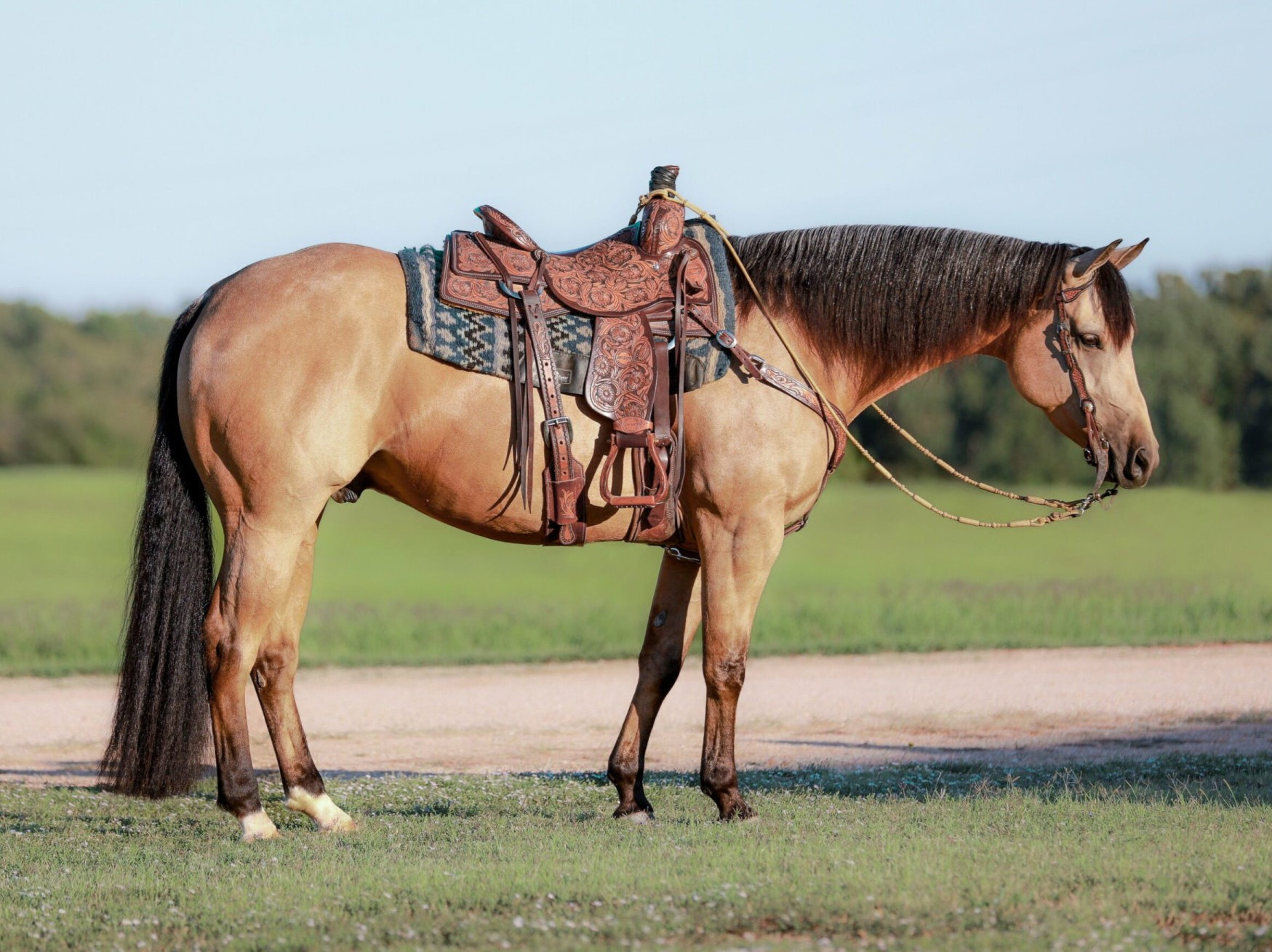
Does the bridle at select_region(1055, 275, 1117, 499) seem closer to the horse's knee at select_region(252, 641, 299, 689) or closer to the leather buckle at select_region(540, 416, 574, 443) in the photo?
the leather buckle at select_region(540, 416, 574, 443)

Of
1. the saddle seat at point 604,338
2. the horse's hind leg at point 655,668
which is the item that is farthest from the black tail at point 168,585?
the horse's hind leg at point 655,668

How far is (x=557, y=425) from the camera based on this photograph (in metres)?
4.91

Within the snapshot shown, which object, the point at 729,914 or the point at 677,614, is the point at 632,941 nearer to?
the point at 729,914

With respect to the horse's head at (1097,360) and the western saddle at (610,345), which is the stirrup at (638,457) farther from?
the horse's head at (1097,360)

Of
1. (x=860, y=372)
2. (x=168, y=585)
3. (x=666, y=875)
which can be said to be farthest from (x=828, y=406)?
(x=168, y=585)

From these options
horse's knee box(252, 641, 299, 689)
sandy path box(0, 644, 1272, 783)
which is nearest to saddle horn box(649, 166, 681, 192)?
horse's knee box(252, 641, 299, 689)

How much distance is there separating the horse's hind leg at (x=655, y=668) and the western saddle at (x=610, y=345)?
0.37 metres

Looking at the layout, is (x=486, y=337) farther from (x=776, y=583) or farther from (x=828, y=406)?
(x=776, y=583)

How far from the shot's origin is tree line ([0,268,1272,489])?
24.3 meters

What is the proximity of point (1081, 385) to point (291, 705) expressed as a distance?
3199 mm

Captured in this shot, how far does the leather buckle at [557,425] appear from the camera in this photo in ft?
16.1

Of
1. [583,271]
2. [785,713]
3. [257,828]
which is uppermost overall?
[583,271]

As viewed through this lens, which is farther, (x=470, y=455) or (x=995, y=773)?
(x=995, y=773)

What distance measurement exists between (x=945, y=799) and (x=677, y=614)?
1.30 m
